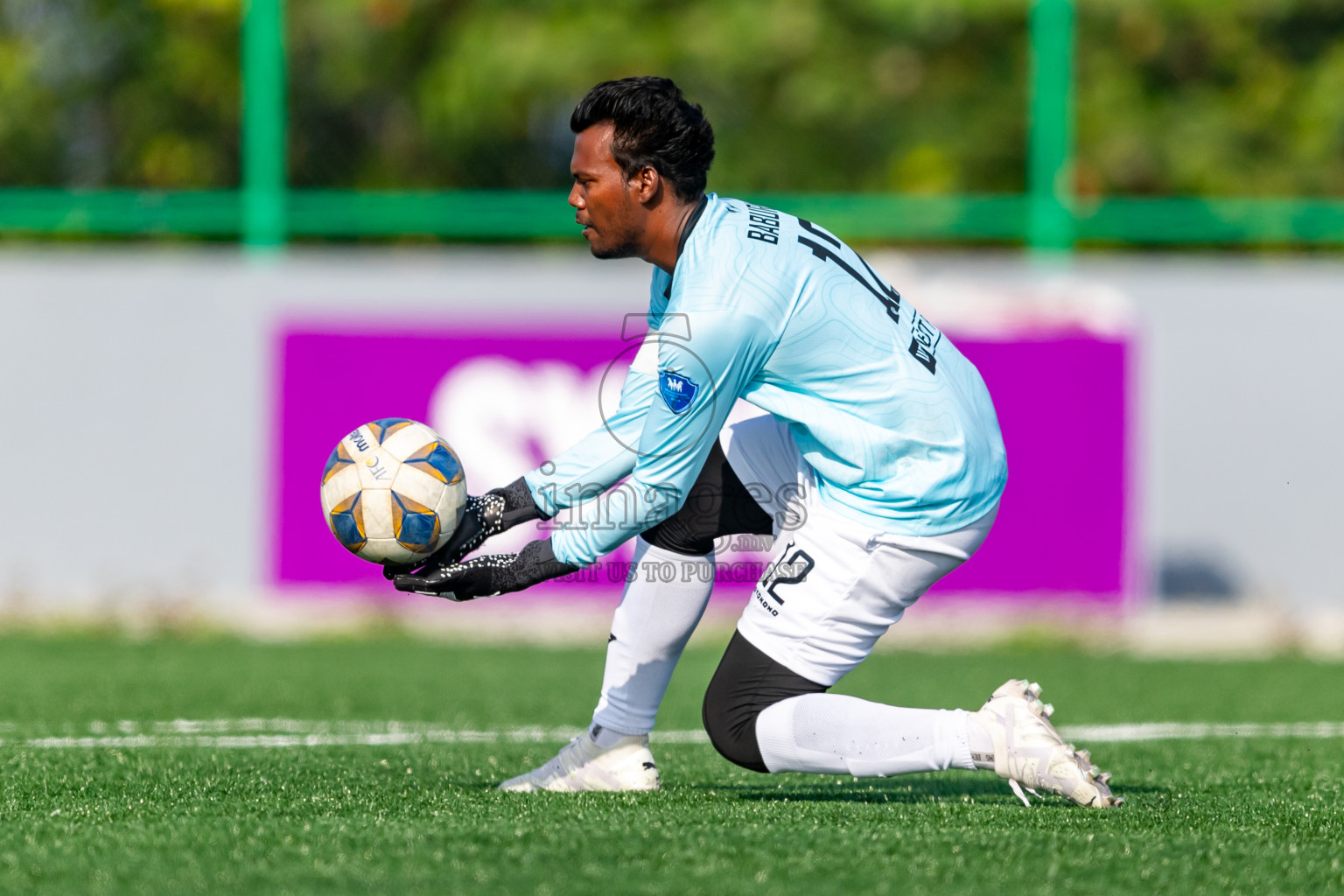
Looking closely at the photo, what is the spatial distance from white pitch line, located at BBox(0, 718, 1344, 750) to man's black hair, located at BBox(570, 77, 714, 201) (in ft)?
8.18

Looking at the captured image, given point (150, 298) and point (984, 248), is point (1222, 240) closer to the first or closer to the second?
point (984, 248)

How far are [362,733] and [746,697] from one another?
Answer: 7.33ft

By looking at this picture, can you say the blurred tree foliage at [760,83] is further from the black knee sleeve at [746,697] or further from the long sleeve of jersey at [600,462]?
the black knee sleeve at [746,697]

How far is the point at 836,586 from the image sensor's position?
13.9 ft

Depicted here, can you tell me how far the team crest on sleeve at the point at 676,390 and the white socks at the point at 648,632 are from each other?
0.66m

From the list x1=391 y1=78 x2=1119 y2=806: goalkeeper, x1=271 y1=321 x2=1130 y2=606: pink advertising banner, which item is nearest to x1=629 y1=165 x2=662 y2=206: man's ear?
x1=391 y1=78 x2=1119 y2=806: goalkeeper

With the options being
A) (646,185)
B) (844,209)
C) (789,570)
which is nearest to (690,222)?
(646,185)

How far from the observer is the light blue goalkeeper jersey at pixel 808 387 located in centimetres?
403

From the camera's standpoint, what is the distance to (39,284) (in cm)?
1116

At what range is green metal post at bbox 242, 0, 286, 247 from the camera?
1152cm

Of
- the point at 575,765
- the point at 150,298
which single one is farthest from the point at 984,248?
the point at 575,765

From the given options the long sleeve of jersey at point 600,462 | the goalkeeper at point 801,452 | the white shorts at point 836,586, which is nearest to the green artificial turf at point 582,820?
the goalkeeper at point 801,452

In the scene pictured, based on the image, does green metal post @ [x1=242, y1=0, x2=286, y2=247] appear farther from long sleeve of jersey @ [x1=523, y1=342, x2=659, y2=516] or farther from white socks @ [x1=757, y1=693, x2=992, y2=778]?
white socks @ [x1=757, y1=693, x2=992, y2=778]

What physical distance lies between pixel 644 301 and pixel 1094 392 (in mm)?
2985
